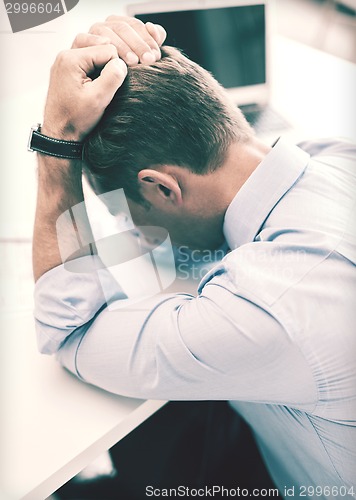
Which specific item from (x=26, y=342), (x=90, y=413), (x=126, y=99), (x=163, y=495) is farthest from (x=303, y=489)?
(x=126, y=99)

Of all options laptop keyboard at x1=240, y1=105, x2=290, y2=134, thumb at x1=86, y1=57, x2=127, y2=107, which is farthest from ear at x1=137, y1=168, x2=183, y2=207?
laptop keyboard at x1=240, y1=105, x2=290, y2=134

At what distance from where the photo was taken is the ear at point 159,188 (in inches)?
22.6

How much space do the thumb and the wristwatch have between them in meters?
0.07

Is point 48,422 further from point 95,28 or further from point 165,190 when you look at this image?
point 95,28

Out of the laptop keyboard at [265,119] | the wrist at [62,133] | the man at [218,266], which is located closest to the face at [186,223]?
the man at [218,266]

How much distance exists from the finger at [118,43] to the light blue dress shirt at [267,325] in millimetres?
214

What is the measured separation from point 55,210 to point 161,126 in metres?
0.18

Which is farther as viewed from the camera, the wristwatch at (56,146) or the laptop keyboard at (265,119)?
the laptop keyboard at (265,119)

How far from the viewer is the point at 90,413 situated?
21.0 inches

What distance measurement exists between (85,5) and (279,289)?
1.33 ft

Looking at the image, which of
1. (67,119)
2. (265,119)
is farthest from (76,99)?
(265,119)

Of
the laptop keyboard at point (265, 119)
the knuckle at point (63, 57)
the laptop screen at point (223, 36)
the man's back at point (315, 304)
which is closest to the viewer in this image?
the man's back at point (315, 304)

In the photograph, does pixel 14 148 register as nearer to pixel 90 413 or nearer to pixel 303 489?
pixel 90 413

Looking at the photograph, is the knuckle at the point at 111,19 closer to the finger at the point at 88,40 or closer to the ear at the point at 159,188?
the finger at the point at 88,40
